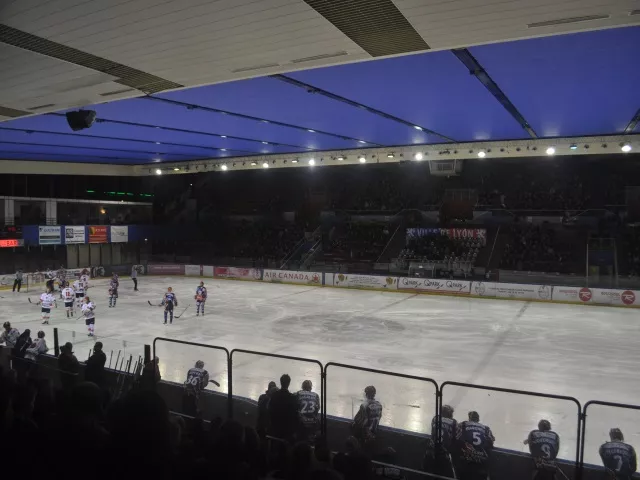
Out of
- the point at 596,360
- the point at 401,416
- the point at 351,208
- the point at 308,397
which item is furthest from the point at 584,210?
the point at 308,397

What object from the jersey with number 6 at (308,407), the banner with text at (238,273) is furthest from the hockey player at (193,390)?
the banner with text at (238,273)

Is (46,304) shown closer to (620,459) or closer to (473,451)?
(473,451)

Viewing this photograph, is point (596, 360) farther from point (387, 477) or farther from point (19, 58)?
point (19, 58)

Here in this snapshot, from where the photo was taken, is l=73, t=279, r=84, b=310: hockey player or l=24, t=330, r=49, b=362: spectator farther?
l=73, t=279, r=84, b=310: hockey player

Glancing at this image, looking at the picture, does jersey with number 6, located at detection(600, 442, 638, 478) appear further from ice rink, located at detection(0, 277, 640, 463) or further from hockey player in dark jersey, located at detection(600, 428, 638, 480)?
ice rink, located at detection(0, 277, 640, 463)

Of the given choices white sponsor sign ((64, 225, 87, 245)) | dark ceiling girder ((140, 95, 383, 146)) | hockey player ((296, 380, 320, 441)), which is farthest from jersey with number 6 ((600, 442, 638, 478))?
white sponsor sign ((64, 225, 87, 245))

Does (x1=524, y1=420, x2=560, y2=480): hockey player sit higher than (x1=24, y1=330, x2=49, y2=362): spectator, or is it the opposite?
(x1=24, y1=330, x2=49, y2=362): spectator

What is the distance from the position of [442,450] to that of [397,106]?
951cm

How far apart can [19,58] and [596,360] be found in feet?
45.5

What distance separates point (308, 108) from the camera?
43.3ft

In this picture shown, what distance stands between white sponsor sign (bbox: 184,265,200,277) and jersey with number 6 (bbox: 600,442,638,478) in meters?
31.0

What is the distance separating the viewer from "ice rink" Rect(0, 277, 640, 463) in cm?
813

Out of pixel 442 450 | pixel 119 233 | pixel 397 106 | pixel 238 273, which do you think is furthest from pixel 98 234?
pixel 442 450

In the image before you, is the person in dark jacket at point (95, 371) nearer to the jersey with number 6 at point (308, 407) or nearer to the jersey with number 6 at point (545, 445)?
the jersey with number 6 at point (308, 407)
